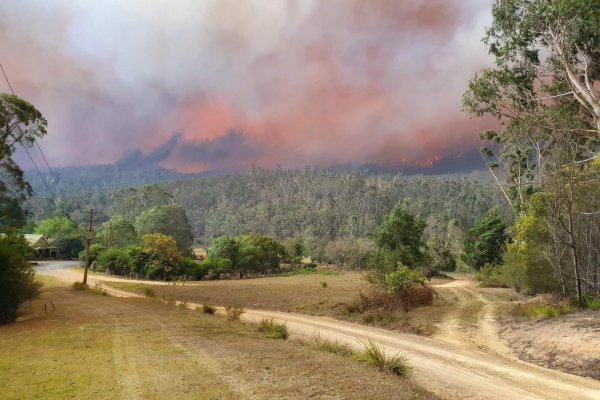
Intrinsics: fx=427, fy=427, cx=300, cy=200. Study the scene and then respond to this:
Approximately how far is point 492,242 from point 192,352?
187ft

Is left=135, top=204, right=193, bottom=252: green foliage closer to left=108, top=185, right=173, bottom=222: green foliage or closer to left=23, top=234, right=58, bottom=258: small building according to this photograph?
left=23, top=234, right=58, bottom=258: small building

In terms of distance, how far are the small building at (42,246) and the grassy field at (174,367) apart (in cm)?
8770

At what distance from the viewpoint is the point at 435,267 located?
227 feet

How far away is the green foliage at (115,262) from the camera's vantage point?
69812mm

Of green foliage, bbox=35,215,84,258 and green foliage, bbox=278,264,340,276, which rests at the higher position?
green foliage, bbox=35,215,84,258

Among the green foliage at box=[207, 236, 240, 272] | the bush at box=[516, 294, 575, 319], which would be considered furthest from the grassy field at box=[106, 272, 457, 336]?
the green foliage at box=[207, 236, 240, 272]

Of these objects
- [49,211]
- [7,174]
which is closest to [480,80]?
[7,174]

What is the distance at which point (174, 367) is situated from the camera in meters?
11.4

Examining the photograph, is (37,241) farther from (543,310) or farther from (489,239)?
(543,310)

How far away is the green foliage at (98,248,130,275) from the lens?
69.8m

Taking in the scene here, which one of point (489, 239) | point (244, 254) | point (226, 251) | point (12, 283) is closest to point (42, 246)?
point (226, 251)

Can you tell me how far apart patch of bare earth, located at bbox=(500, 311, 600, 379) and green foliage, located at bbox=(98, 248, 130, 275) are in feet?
203

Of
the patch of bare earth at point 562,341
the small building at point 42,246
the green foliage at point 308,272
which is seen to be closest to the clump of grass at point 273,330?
the patch of bare earth at point 562,341

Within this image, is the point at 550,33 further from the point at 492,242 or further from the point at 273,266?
the point at 273,266
